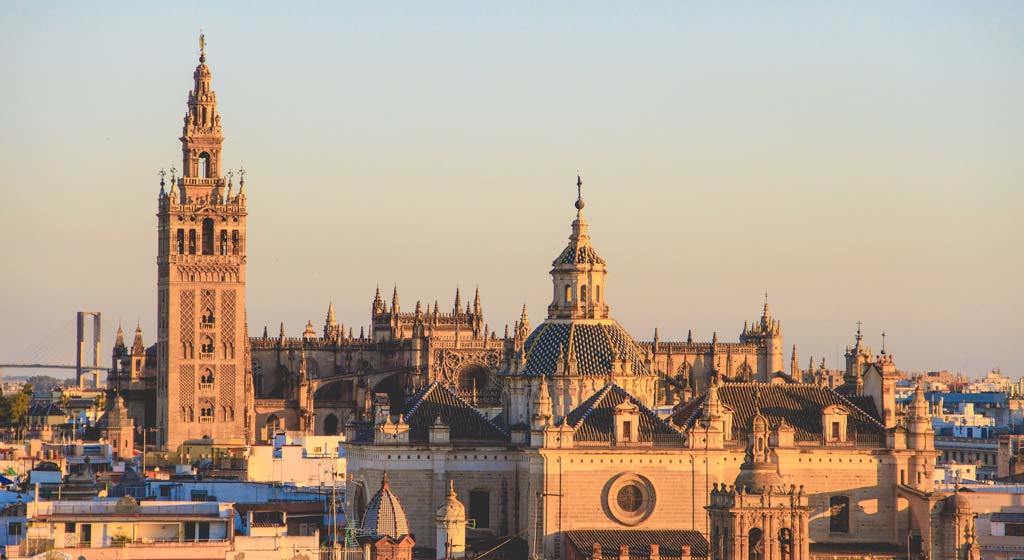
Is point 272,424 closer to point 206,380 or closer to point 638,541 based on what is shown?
point 206,380

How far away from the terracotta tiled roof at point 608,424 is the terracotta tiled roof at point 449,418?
390 cm

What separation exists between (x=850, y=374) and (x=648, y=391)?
79.5 feet

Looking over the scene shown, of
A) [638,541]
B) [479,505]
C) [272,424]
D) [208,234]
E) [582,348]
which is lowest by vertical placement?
[638,541]

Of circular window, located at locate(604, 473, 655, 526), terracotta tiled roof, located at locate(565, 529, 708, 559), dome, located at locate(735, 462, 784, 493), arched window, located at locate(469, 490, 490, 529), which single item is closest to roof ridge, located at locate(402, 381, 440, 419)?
arched window, located at locate(469, 490, 490, 529)

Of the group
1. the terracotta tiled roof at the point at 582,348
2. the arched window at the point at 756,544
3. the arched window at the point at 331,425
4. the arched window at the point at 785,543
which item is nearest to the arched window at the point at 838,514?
the terracotta tiled roof at the point at 582,348

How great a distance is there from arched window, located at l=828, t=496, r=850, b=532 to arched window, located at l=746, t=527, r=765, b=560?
15.4 metres

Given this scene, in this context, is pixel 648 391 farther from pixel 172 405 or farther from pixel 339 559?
pixel 172 405

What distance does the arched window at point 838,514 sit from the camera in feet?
353

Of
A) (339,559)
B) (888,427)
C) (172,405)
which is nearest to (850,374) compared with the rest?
(888,427)

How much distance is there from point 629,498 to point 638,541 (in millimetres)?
2053

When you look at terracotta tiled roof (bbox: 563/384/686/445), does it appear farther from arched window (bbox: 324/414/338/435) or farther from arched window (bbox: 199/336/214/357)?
arched window (bbox: 324/414/338/435)

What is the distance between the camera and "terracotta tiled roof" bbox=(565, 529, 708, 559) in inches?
3979

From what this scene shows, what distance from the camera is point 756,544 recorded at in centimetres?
9256

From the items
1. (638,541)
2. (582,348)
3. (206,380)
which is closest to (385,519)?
(638,541)
